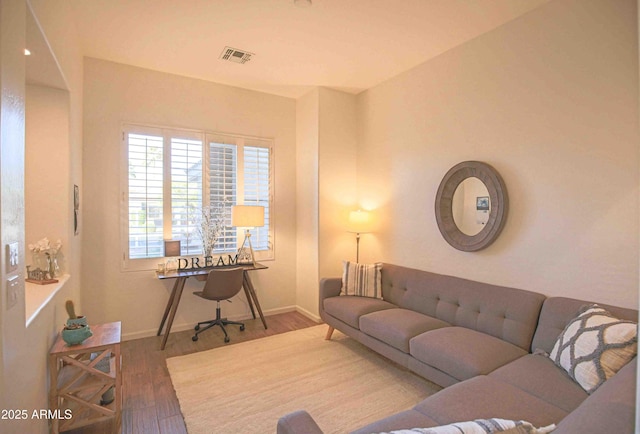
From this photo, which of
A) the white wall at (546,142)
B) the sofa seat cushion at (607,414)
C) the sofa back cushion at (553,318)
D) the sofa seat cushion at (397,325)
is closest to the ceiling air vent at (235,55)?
the white wall at (546,142)

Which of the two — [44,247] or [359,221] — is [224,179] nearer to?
[359,221]

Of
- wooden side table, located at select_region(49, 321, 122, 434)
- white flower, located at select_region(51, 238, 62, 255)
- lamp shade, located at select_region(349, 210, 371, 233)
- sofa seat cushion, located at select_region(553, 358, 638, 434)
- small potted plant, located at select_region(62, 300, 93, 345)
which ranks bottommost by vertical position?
wooden side table, located at select_region(49, 321, 122, 434)

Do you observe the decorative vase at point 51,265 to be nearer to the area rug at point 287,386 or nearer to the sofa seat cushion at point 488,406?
the area rug at point 287,386

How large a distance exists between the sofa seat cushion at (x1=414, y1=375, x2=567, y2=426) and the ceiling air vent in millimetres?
3486

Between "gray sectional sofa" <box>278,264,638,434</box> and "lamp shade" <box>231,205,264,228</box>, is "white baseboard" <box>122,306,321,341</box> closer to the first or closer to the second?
"gray sectional sofa" <box>278,264,638,434</box>

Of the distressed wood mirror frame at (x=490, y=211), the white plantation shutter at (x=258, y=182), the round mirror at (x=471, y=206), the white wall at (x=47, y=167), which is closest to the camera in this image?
the white wall at (x=47, y=167)

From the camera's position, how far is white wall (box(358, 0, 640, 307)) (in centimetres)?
219

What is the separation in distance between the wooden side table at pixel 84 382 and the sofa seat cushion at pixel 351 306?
6.43 ft

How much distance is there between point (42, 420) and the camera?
187cm

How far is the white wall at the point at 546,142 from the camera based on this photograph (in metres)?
2.19

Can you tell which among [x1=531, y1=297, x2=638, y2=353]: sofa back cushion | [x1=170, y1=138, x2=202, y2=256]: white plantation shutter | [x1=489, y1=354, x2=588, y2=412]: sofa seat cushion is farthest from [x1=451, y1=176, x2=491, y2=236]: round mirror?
[x1=170, y1=138, x2=202, y2=256]: white plantation shutter

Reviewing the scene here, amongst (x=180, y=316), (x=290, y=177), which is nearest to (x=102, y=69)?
(x=290, y=177)

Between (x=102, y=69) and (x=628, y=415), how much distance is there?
4803 millimetres

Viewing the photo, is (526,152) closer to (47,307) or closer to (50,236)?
(47,307)
